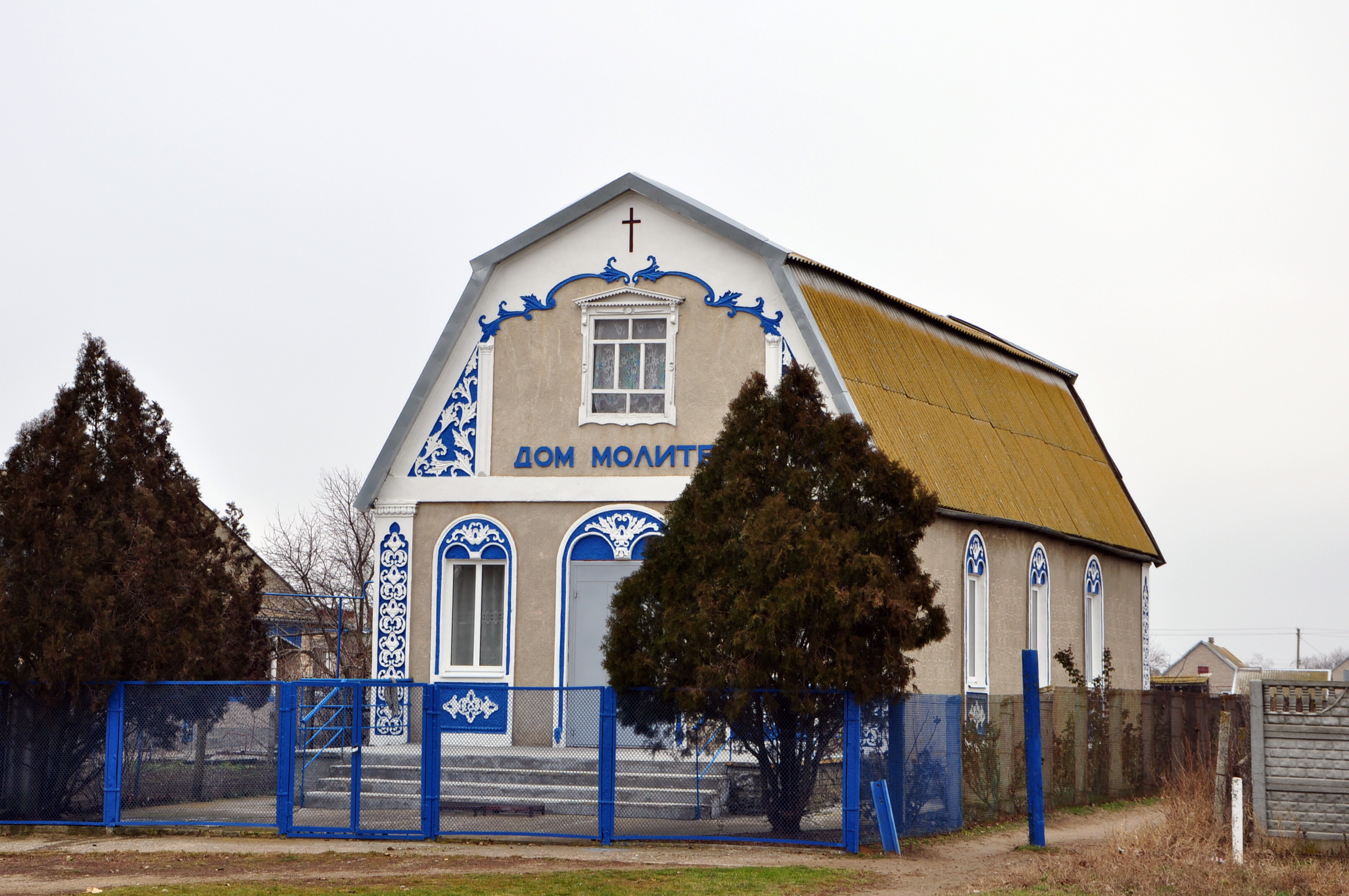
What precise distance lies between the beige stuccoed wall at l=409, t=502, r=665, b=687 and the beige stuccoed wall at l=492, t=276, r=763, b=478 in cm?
51

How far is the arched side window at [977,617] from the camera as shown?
2294cm

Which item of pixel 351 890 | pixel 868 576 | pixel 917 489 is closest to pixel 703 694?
pixel 868 576

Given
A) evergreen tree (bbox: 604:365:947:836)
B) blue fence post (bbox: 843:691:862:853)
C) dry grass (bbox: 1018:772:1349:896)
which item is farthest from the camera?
blue fence post (bbox: 843:691:862:853)

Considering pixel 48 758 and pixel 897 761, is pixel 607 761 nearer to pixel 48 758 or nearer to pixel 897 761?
pixel 897 761

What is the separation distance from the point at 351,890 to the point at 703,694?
4.00 metres

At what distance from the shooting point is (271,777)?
1833 cm

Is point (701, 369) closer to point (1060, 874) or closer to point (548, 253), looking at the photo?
point (548, 253)

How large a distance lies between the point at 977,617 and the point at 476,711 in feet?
24.5

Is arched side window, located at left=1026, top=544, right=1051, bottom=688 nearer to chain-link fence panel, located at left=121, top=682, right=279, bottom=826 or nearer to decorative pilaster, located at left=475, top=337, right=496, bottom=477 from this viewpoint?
decorative pilaster, located at left=475, top=337, right=496, bottom=477

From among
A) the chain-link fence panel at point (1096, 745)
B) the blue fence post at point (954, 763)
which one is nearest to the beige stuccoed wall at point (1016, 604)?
the chain-link fence panel at point (1096, 745)

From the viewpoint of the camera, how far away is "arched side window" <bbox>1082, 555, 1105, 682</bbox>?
91.3 feet

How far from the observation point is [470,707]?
21250mm

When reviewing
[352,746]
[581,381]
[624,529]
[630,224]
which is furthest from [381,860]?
[630,224]

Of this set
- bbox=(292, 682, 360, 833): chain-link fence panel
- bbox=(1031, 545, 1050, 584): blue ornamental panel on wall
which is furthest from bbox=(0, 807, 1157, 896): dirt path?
bbox=(1031, 545, 1050, 584): blue ornamental panel on wall
